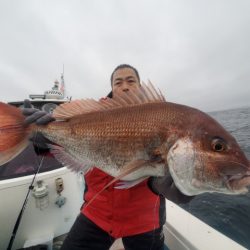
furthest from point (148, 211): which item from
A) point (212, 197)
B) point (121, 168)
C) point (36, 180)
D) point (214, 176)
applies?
point (212, 197)

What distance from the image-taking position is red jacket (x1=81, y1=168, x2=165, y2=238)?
92.4 inches

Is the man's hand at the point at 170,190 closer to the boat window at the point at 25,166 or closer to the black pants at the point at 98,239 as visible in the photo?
the black pants at the point at 98,239

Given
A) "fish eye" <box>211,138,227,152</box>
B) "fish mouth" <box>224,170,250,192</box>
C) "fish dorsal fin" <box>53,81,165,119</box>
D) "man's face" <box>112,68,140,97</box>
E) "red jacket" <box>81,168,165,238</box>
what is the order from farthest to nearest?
"man's face" <box>112,68,140,97</box>, "red jacket" <box>81,168,165,238</box>, "fish dorsal fin" <box>53,81,165,119</box>, "fish eye" <box>211,138,227,152</box>, "fish mouth" <box>224,170,250,192</box>

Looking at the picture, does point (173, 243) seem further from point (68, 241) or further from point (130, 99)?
point (130, 99)

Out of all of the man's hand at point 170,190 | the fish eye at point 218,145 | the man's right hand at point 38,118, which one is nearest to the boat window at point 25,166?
the man's right hand at point 38,118

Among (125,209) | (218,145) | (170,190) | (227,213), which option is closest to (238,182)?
(218,145)

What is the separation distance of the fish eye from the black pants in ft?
4.60

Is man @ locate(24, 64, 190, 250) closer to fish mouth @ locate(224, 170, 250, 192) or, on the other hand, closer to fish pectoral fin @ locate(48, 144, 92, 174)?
fish pectoral fin @ locate(48, 144, 92, 174)

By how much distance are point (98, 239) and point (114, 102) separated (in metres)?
1.69

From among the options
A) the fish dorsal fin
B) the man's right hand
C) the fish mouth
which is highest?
the fish dorsal fin

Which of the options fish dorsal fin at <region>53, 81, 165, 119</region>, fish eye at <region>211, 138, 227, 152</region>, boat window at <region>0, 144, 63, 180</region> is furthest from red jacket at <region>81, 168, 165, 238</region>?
boat window at <region>0, 144, 63, 180</region>

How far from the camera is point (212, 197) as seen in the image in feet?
24.2

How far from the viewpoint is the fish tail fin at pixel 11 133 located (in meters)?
1.90

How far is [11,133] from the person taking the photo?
196cm
